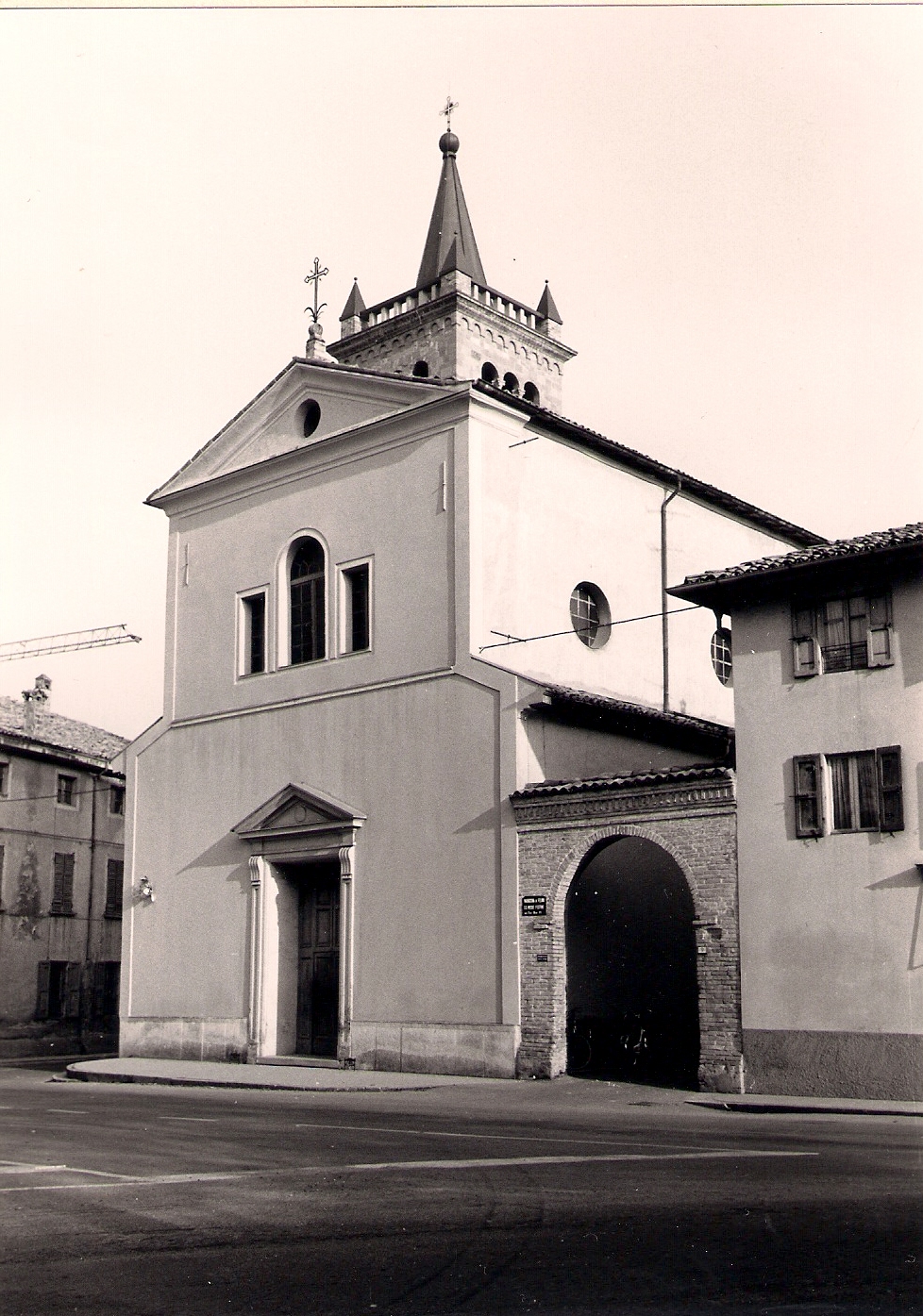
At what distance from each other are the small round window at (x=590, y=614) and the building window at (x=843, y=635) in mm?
7154

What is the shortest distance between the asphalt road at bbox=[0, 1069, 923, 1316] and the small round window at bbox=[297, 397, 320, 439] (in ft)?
52.1

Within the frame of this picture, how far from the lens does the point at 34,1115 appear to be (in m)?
15.7

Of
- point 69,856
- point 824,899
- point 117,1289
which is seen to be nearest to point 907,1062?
point 824,899

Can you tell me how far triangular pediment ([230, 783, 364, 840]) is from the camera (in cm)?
2434

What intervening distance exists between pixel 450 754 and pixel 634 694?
5.10 metres

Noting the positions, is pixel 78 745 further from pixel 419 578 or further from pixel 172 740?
pixel 419 578

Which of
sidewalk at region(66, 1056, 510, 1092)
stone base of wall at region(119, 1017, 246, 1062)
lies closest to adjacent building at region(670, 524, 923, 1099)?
sidewalk at region(66, 1056, 510, 1092)

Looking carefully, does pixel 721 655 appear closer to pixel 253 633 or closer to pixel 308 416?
pixel 253 633

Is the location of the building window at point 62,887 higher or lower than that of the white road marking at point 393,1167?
higher

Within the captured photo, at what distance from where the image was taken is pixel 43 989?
125 feet

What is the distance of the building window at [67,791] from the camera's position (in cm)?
3991

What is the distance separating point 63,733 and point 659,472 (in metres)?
22.9

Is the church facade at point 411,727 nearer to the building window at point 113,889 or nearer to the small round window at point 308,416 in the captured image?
the small round window at point 308,416

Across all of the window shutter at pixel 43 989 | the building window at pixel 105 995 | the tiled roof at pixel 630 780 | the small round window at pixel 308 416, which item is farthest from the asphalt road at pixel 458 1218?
the building window at pixel 105 995
